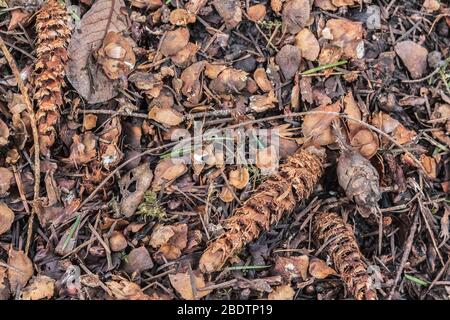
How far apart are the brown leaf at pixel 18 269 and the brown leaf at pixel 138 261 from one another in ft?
0.89

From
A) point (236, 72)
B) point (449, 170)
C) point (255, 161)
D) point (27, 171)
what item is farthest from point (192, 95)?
point (449, 170)

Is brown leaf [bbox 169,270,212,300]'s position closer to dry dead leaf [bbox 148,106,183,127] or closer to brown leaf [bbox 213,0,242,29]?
dry dead leaf [bbox 148,106,183,127]

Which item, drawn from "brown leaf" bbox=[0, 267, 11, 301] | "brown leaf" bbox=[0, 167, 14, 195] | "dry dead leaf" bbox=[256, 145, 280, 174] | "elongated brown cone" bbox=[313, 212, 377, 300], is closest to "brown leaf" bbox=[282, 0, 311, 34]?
"dry dead leaf" bbox=[256, 145, 280, 174]

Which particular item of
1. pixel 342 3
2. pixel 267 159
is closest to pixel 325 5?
pixel 342 3

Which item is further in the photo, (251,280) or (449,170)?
(449,170)

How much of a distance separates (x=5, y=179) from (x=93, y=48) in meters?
0.48

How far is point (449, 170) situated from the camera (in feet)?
5.47

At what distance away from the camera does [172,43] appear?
1.63 m

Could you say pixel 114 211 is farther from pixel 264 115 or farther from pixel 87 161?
pixel 264 115

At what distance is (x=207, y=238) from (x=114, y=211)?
291 millimetres

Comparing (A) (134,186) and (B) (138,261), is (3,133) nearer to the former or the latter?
(A) (134,186)

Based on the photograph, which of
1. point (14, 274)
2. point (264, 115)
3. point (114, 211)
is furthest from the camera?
point (264, 115)

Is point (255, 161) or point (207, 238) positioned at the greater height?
point (255, 161)

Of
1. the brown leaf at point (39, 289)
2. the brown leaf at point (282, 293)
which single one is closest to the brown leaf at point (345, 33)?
the brown leaf at point (282, 293)
